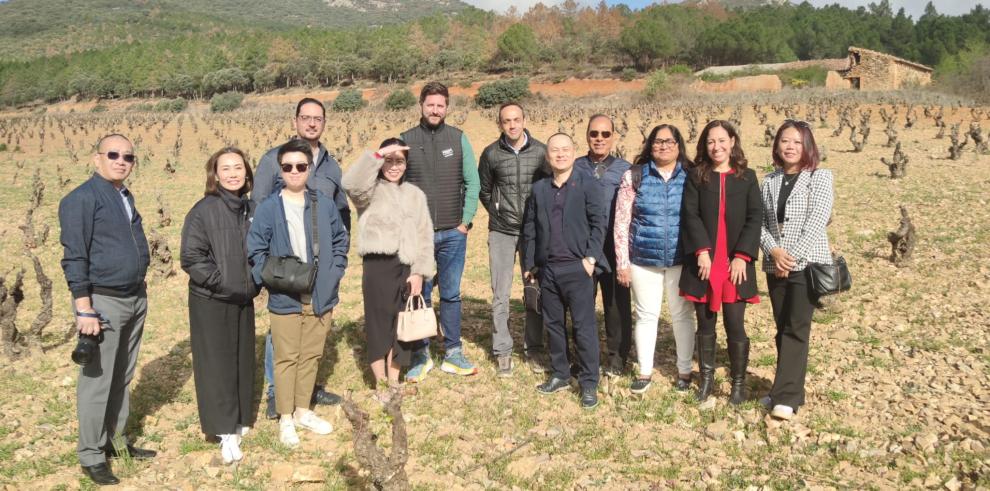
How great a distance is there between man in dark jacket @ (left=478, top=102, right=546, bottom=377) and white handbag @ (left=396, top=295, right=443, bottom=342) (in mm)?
723

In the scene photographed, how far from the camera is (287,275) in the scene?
3438 mm

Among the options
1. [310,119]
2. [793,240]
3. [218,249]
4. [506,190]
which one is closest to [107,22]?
[310,119]

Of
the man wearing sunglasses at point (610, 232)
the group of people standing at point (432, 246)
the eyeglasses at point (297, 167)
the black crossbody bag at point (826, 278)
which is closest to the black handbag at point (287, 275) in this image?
the group of people standing at point (432, 246)

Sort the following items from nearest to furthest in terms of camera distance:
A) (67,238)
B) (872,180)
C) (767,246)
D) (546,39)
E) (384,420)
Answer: (67,238) < (767,246) < (384,420) < (872,180) < (546,39)

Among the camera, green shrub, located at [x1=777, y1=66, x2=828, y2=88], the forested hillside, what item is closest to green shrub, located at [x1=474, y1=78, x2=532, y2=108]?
green shrub, located at [x1=777, y1=66, x2=828, y2=88]

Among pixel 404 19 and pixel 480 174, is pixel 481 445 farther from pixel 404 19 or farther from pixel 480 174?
pixel 404 19

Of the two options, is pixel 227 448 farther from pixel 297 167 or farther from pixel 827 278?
pixel 827 278

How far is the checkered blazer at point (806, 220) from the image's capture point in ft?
11.9

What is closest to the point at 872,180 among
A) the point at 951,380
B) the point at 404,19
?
the point at 951,380

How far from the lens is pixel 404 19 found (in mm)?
198000

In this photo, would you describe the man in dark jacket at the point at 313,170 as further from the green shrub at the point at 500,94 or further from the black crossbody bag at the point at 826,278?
the green shrub at the point at 500,94

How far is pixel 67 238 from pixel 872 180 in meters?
13.2

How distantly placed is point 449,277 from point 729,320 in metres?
1.98

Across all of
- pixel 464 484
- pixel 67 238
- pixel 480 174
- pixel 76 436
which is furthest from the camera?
pixel 480 174
